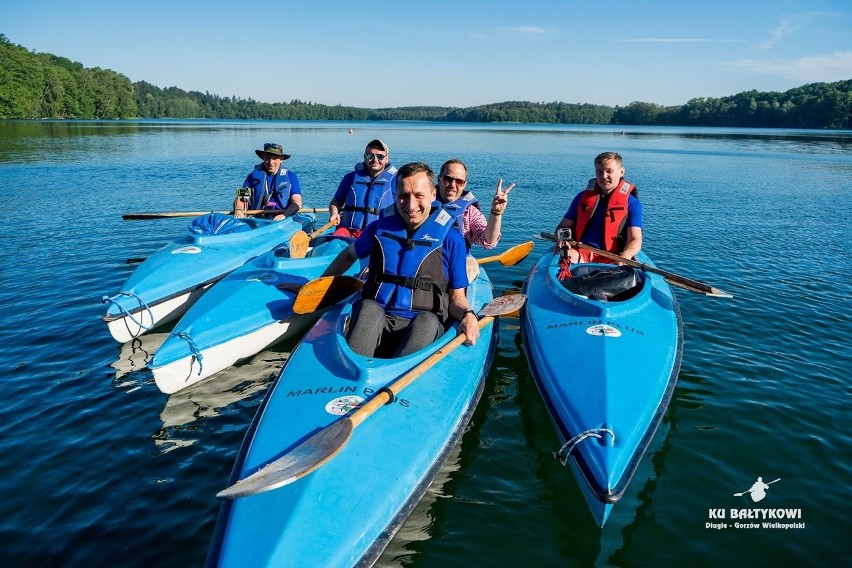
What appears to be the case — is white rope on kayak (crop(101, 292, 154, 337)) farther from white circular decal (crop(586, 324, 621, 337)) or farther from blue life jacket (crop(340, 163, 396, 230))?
white circular decal (crop(586, 324, 621, 337))

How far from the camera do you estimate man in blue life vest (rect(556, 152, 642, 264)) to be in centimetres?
658

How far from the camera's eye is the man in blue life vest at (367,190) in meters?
7.94

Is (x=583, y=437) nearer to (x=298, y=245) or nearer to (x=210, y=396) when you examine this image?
(x=210, y=396)

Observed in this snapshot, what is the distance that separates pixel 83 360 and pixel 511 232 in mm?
9791

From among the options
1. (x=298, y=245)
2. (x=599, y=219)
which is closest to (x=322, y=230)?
(x=298, y=245)

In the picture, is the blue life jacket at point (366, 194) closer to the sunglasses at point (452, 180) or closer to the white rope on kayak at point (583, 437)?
the sunglasses at point (452, 180)

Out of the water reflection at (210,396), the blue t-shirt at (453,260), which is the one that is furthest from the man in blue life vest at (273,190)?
the blue t-shirt at (453,260)

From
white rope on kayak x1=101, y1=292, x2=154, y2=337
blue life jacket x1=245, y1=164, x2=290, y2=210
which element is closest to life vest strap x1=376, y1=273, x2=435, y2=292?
white rope on kayak x1=101, y1=292, x2=154, y2=337

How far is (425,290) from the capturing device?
15.2 ft

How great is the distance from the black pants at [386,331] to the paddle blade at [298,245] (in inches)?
113

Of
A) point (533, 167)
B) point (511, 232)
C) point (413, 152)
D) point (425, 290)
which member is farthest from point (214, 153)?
point (425, 290)

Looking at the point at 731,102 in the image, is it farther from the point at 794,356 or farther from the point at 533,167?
the point at 794,356

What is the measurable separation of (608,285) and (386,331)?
2.77m

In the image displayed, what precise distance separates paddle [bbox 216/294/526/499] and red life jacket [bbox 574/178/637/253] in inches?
155
